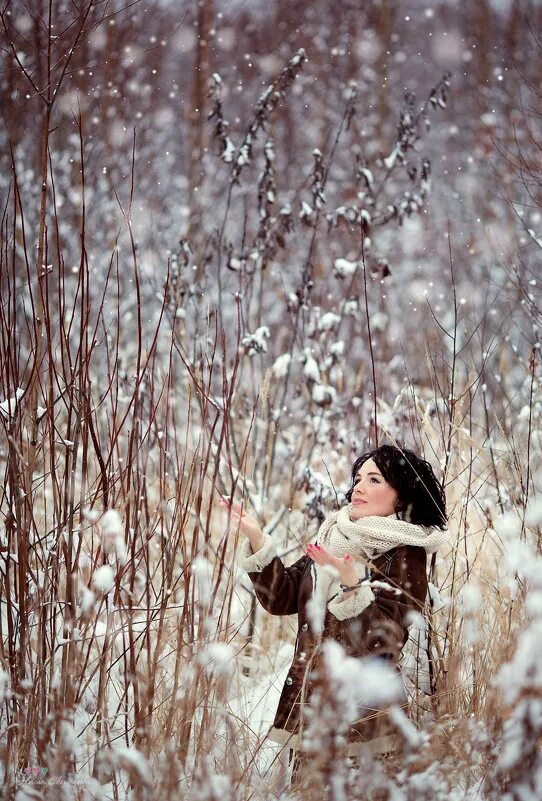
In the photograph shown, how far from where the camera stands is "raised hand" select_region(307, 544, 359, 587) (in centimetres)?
145

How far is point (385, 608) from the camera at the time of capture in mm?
1560

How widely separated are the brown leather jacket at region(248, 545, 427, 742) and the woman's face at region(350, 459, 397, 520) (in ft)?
0.38

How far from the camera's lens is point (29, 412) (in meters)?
1.52

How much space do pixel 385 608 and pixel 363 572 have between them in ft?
0.34

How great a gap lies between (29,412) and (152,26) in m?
8.25

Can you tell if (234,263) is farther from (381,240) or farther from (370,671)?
(381,240)

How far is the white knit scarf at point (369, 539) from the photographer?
162 centimetres

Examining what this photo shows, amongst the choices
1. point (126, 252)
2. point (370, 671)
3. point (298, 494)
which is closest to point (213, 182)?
point (126, 252)

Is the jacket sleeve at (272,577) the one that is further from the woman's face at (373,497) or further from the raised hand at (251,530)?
the woman's face at (373,497)
